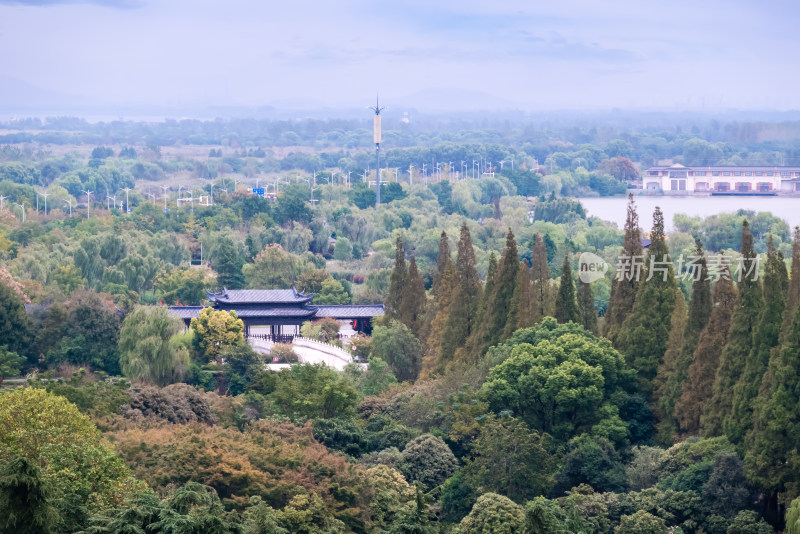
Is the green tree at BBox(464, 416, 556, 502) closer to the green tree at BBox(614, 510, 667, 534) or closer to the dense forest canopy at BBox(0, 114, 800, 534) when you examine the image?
the dense forest canopy at BBox(0, 114, 800, 534)

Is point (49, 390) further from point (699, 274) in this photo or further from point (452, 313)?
point (699, 274)

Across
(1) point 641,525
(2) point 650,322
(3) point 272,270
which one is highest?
(2) point 650,322

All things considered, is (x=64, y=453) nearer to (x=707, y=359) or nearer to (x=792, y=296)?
(x=707, y=359)

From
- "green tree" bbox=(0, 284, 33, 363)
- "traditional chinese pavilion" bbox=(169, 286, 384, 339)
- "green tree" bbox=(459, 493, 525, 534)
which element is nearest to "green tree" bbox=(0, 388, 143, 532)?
"green tree" bbox=(459, 493, 525, 534)

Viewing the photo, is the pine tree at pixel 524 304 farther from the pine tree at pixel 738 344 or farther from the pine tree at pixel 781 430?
the pine tree at pixel 781 430

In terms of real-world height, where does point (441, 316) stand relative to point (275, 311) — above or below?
above

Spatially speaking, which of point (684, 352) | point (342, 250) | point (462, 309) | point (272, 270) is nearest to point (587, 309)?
point (462, 309)
